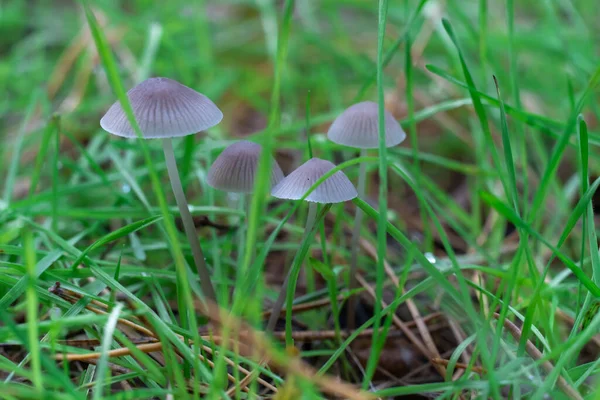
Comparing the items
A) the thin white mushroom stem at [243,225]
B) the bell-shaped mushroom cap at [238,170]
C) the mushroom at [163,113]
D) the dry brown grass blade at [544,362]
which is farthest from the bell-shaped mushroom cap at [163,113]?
the dry brown grass blade at [544,362]

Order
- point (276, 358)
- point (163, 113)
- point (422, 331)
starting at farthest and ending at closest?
point (422, 331), point (163, 113), point (276, 358)

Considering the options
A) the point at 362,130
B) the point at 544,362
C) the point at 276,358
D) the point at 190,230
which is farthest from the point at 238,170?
the point at 544,362

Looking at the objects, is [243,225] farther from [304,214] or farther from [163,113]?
[163,113]

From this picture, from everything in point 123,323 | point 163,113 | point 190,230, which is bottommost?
point 123,323

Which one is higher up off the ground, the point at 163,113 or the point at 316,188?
the point at 163,113

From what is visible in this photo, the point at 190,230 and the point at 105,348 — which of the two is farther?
the point at 190,230

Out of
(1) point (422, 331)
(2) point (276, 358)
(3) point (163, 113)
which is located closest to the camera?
(2) point (276, 358)

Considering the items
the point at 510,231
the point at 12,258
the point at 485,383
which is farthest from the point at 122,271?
the point at 510,231
